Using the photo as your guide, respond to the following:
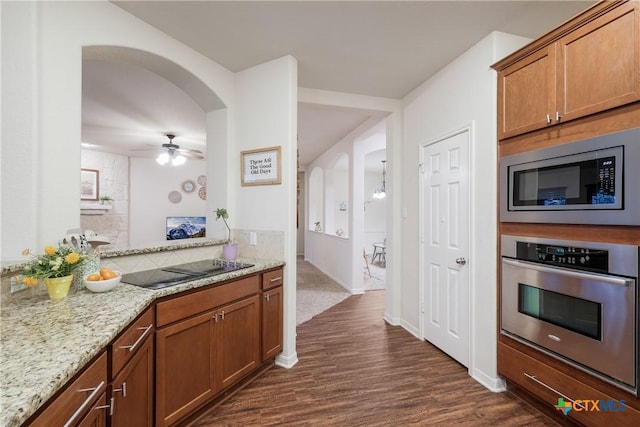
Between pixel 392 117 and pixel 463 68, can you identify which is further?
pixel 392 117

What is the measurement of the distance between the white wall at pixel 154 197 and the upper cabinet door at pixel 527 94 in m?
6.77

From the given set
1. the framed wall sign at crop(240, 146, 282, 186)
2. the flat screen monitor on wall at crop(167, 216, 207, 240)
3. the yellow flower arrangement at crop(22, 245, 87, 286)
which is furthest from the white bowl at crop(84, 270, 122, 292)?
the flat screen monitor on wall at crop(167, 216, 207, 240)

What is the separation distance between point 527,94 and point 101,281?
2.85 meters

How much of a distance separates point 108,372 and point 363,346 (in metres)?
2.27

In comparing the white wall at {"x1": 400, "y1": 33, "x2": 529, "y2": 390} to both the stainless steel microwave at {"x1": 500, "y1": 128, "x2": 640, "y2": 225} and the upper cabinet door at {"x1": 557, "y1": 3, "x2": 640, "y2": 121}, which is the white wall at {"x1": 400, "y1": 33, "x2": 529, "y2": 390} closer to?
the stainless steel microwave at {"x1": 500, "y1": 128, "x2": 640, "y2": 225}

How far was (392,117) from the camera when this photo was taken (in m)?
3.49

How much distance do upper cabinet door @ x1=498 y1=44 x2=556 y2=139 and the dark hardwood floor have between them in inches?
75.7

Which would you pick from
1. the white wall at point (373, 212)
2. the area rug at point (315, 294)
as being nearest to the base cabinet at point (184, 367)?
the area rug at point (315, 294)

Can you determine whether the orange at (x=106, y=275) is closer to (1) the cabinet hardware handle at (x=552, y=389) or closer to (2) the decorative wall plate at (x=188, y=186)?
(1) the cabinet hardware handle at (x=552, y=389)

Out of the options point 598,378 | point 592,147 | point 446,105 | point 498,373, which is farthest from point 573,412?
point 446,105

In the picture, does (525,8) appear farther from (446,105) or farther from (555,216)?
(555,216)

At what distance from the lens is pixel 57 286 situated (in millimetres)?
1391

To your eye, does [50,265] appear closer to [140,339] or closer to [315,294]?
[140,339]

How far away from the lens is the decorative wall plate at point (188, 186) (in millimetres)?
7093
